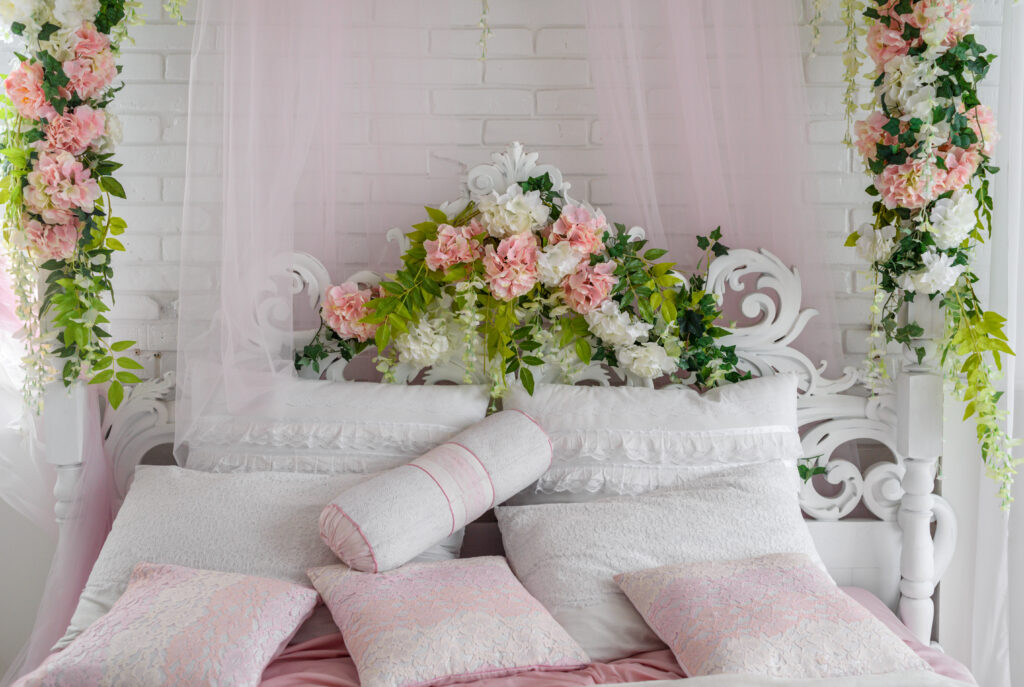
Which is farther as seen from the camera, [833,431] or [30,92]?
[833,431]

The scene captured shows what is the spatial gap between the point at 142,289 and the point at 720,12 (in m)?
1.56

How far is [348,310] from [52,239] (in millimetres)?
651

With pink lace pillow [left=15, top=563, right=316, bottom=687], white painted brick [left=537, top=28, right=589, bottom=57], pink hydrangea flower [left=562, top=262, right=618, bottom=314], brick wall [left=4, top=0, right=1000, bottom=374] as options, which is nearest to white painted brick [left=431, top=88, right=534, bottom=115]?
brick wall [left=4, top=0, right=1000, bottom=374]

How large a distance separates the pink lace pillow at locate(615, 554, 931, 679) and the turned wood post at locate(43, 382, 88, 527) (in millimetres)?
1262

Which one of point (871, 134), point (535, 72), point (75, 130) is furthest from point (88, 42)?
point (871, 134)

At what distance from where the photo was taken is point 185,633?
136cm

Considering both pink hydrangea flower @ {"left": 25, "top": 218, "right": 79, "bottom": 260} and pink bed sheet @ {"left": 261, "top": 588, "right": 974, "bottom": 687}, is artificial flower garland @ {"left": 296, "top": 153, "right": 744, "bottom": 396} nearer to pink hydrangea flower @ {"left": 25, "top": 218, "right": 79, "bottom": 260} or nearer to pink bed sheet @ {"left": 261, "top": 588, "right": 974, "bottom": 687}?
pink hydrangea flower @ {"left": 25, "top": 218, "right": 79, "bottom": 260}

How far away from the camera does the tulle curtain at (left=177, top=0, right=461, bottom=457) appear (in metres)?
1.70

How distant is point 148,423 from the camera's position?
6.68 feet

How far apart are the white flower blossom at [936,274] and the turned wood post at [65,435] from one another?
1.91 metres

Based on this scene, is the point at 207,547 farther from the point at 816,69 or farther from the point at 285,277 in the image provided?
the point at 816,69

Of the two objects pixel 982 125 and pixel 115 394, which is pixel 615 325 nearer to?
pixel 982 125

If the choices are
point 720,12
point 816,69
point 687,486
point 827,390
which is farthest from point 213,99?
point 827,390

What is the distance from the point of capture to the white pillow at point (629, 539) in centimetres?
Answer: 156
